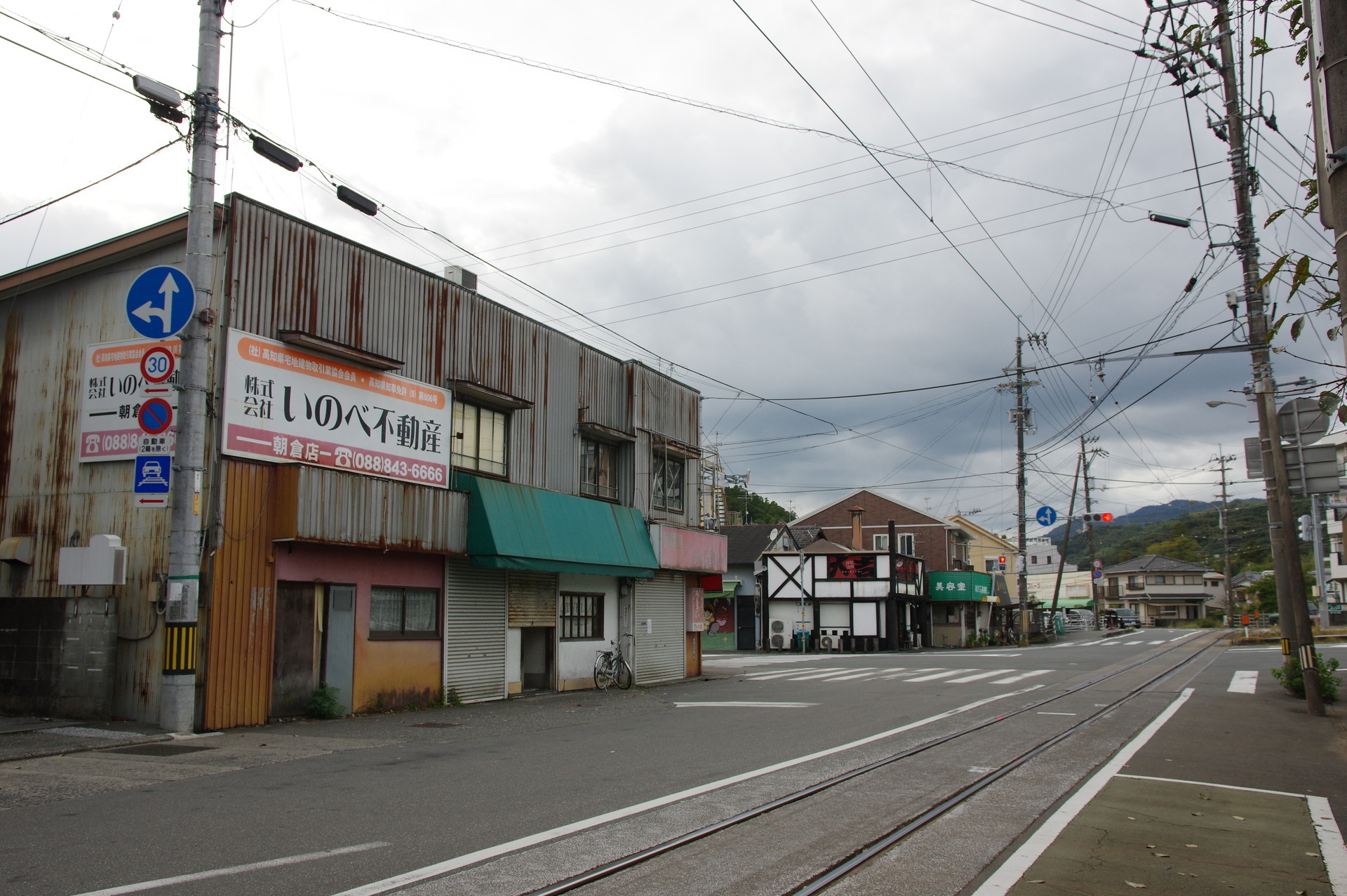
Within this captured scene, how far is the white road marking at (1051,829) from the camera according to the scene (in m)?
5.56

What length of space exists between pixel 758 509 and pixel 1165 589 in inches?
1706

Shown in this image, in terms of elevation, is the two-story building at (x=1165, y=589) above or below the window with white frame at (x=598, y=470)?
below

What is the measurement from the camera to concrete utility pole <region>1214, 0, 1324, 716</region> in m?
15.6

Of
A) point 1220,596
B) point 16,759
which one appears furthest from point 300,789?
point 1220,596

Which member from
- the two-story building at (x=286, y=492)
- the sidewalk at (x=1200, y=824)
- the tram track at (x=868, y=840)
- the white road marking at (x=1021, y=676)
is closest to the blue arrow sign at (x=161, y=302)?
the two-story building at (x=286, y=492)

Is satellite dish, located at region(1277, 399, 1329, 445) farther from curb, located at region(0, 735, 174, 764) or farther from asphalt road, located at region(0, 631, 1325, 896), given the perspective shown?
curb, located at region(0, 735, 174, 764)

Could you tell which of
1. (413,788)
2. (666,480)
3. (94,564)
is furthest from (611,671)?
(413,788)

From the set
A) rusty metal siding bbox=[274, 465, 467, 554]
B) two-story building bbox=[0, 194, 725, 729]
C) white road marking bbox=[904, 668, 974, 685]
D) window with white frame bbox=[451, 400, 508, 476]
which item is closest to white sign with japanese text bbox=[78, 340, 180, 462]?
two-story building bbox=[0, 194, 725, 729]

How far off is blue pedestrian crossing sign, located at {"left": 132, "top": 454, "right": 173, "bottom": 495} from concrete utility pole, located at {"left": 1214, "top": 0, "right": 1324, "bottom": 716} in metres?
16.5

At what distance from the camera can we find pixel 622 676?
21.9 meters

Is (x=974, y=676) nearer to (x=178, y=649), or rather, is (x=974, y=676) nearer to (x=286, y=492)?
(x=286, y=492)

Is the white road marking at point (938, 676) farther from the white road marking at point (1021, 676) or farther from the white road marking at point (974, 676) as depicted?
the white road marking at point (1021, 676)

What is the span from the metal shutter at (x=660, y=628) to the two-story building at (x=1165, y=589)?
8406 cm

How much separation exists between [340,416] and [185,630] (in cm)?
444
